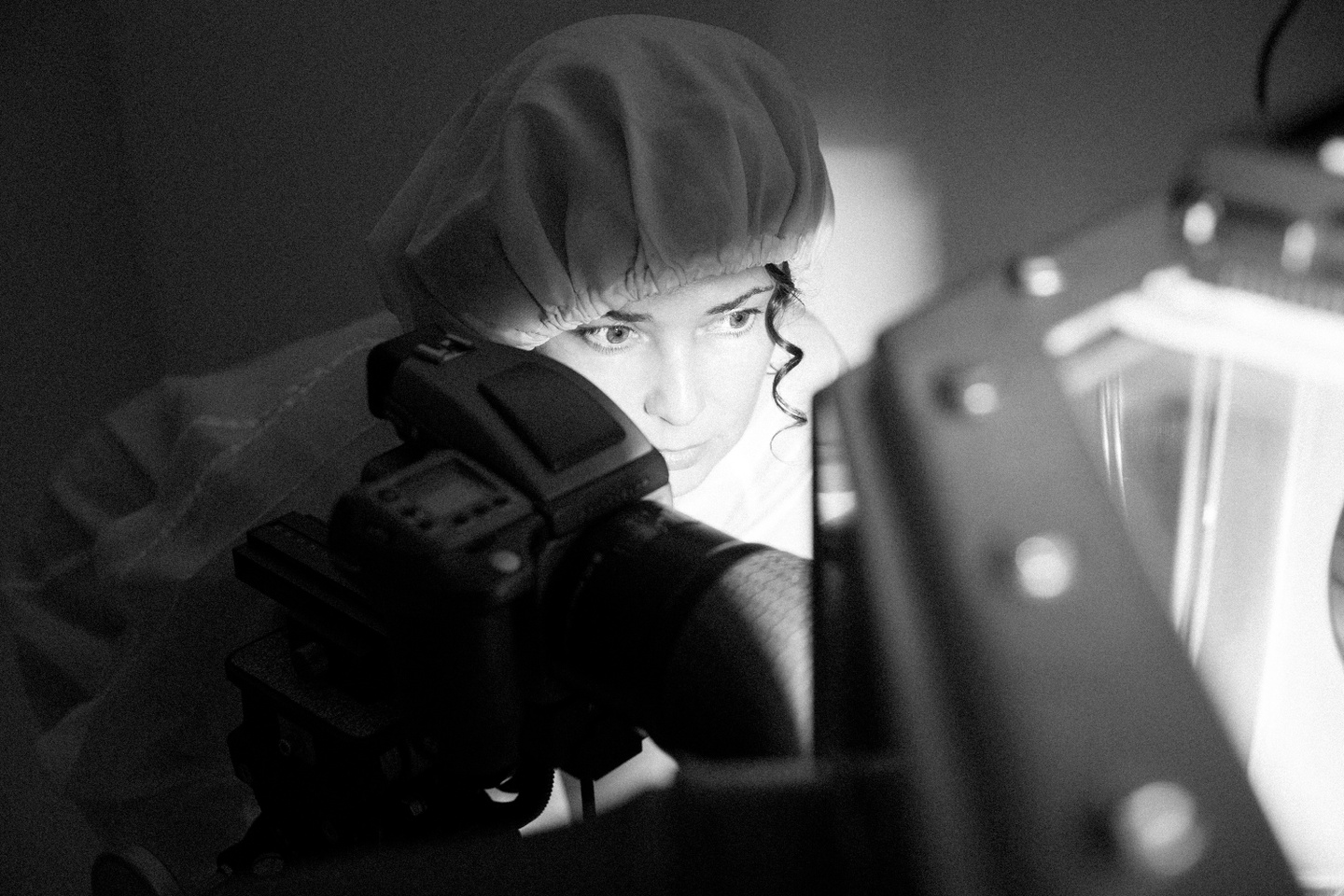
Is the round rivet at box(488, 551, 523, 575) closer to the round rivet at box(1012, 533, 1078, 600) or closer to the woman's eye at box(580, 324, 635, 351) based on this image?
the round rivet at box(1012, 533, 1078, 600)

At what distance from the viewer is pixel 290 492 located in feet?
2.89

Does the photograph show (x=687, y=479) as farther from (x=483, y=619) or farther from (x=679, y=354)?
(x=483, y=619)

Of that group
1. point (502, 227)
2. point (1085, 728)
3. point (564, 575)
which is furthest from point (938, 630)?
point (502, 227)

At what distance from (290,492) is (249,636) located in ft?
0.33

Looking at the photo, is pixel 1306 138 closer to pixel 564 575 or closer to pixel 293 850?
pixel 564 575

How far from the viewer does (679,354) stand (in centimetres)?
89

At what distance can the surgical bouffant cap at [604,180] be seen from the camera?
81 cm

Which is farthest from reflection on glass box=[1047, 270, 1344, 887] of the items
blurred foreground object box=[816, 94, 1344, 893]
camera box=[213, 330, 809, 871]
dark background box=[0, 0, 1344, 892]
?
dark background box=[0, 0, 1344, 892]

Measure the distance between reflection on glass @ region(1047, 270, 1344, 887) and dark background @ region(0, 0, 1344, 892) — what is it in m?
0.85

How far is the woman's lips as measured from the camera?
3.08 feet

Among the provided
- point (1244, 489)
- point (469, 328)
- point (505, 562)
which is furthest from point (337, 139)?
point (1244, 489)

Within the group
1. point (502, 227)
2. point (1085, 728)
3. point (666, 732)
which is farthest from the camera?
point (502, 227)

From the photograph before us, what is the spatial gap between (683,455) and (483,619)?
50cm

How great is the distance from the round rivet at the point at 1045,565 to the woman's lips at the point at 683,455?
2.37 ft
